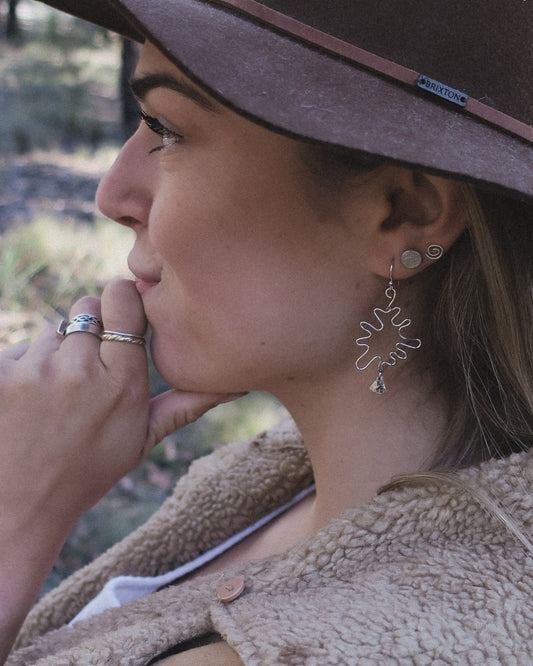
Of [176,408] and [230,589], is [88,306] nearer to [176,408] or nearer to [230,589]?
[176,408]

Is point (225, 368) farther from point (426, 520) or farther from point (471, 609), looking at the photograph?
point (471, 609)

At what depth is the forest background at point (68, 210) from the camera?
14.5 ft

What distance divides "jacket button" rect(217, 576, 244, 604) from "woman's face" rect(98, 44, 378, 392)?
410mm

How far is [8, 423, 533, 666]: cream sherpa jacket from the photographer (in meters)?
1.18

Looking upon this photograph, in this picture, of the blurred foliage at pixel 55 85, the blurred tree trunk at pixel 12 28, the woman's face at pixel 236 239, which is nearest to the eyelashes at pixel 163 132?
the woman's face at pixel 236 239

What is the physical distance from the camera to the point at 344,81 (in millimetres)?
1171

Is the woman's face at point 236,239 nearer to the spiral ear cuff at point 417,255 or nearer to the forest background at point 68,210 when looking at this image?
the spiral ear cuff at point 417,255

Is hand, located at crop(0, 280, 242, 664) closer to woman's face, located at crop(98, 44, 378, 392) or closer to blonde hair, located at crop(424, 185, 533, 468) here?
woman's face, located at crop(98, 44, 378, 392)

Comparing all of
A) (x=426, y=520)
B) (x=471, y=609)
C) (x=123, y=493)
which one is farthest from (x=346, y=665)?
(x=123, y=493)

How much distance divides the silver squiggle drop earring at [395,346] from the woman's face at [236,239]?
29 mm

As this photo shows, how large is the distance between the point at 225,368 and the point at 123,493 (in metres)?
2.95

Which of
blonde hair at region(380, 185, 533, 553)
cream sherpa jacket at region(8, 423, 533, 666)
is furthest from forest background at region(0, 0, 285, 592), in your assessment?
blonde hair at region(380, 185, 533, 553)

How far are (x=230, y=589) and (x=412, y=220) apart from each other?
0.81 m

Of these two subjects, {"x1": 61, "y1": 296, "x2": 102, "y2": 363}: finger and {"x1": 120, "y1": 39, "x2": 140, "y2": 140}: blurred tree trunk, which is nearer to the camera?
{"x1": 61, "y1": 296, "x2": 102, "y2": 363}: finger
